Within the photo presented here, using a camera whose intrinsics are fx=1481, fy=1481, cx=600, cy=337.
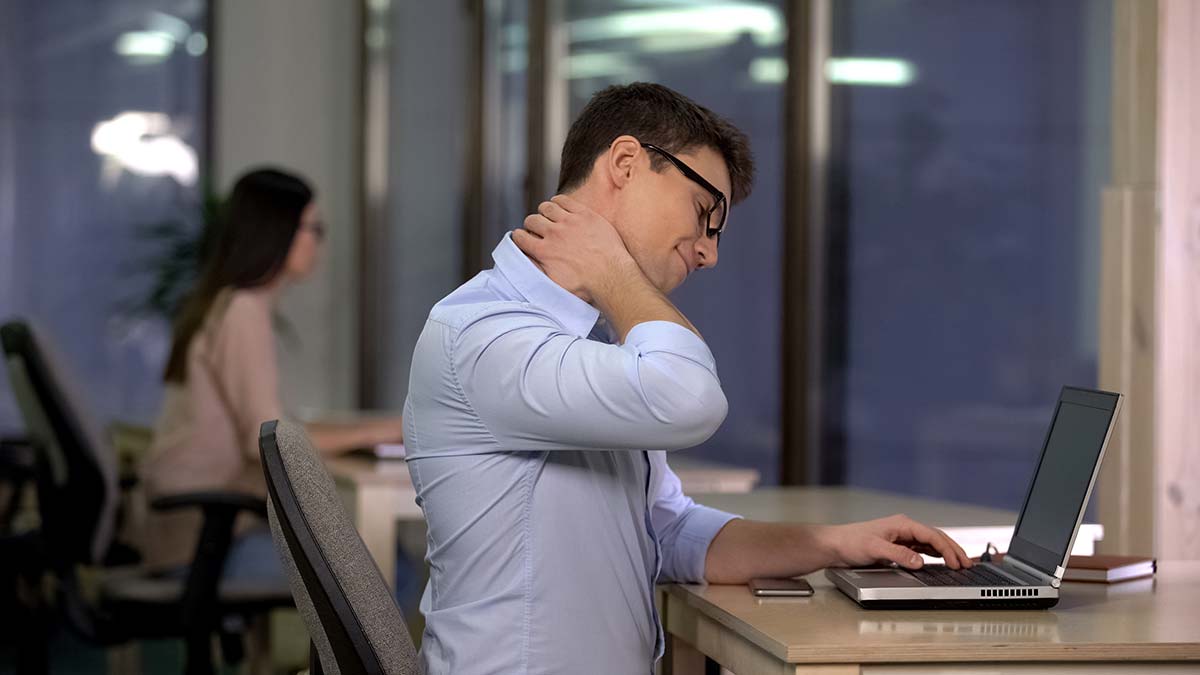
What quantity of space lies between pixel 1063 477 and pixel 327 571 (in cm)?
79

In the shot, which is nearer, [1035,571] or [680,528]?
[1035,571]

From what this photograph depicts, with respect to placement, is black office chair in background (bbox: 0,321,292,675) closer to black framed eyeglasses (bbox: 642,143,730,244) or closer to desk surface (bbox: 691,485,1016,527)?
desk surface (bbox: 691,485,1016,527)

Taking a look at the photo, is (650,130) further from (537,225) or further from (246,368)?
(246,368)

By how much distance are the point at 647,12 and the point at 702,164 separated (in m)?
2.57

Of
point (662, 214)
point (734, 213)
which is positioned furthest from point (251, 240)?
point (662, 214)

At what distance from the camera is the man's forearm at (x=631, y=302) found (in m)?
1.47

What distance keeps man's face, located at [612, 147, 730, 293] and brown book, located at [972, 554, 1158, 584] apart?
548 mm

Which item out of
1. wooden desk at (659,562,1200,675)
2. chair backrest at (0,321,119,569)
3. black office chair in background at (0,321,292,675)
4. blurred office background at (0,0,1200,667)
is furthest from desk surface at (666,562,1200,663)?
chair backrest at (0,321,119,569)

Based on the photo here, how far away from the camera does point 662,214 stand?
1.57m

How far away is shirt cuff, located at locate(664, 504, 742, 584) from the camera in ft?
5.60

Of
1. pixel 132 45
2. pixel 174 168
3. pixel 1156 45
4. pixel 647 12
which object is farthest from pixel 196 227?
pixel 1156 45

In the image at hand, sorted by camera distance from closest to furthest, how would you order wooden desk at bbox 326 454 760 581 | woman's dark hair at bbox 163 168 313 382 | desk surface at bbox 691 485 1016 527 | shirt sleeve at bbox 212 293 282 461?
desk surface at bbox 691 485 1016 527 → wooden desk at bbox 326 454 760 581 → shirt sleeve at bbox 212 293 282 461 → woman's dark hair at bbox 163 168 313 382

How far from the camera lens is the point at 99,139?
634cm

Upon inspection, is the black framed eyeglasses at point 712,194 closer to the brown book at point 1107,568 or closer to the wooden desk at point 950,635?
the wooden desk at point 950,635
